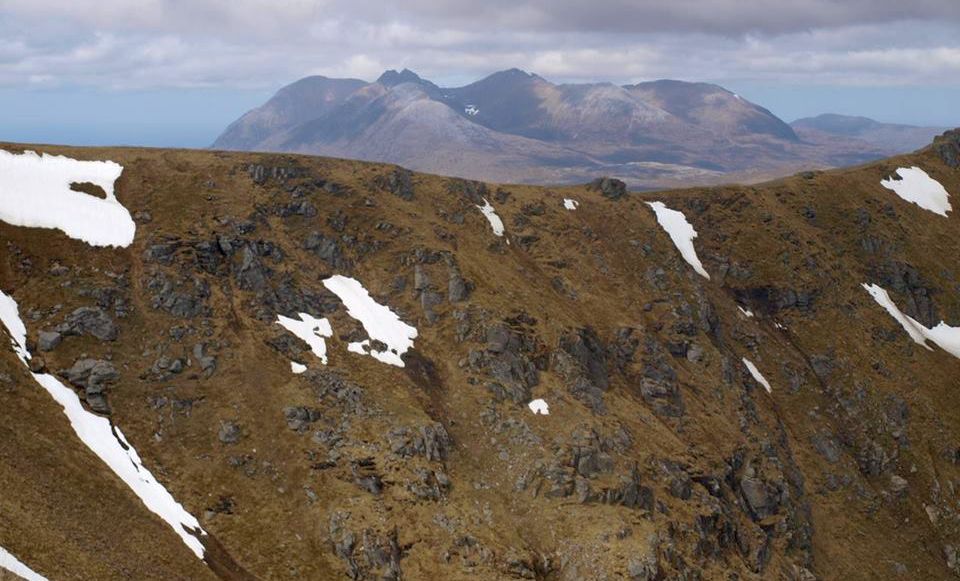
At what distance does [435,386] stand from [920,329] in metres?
88.7

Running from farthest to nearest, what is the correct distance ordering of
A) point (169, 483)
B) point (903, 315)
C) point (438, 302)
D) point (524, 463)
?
point (903, 315), point (438, 302), point (524, 463), point (169, 483)

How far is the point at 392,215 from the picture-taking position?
9656cm

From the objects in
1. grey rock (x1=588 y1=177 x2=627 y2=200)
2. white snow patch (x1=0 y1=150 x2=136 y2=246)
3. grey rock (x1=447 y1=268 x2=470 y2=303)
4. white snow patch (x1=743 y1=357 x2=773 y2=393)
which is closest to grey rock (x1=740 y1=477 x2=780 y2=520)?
white snow patch (x1=743 y1=357 x2=773 y2=393)

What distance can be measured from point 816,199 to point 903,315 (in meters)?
27.5

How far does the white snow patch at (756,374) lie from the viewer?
102375 millimetres

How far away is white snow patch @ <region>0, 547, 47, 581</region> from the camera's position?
126ft

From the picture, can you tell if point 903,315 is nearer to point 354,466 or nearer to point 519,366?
point 519,366

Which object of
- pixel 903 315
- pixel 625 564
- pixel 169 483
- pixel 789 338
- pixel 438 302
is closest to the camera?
pixel 169 483

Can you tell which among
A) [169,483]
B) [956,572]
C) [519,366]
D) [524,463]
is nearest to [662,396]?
[519,366]

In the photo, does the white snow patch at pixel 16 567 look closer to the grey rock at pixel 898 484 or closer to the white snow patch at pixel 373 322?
the white snow patch at pixel 373 322

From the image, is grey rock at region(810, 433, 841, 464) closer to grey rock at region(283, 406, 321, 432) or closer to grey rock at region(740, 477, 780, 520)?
grey rock at region(740, 477, 780, 520)

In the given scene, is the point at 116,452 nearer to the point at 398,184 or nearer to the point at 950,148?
the point at 398,184

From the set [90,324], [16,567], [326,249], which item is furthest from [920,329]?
[16,567]

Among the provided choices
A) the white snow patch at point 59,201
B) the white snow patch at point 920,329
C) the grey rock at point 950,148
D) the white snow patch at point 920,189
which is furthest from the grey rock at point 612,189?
the grey rock at point 950,148
